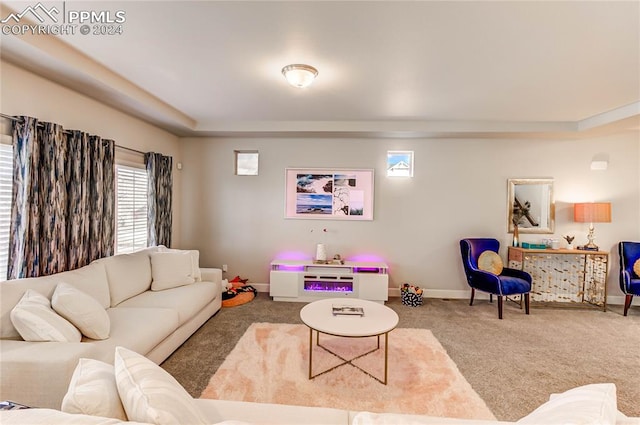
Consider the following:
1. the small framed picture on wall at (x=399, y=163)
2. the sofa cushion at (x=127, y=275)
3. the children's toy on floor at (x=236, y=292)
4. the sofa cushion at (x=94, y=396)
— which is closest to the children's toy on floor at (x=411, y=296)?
the small framed picture on wall at (x=399, y=163)

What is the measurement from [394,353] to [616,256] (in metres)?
4.09

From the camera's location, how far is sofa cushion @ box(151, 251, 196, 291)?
3.27m

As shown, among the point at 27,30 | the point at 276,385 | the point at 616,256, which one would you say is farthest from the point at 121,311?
the point at 616,256

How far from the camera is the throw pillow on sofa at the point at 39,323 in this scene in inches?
74.2

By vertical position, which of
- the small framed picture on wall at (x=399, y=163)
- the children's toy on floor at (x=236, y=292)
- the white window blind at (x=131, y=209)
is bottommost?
the children's toy on floor at (x=236, y=292)

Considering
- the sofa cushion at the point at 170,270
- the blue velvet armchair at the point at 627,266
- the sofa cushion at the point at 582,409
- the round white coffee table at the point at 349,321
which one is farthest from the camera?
the blue velvet armchair at the point at 627,266

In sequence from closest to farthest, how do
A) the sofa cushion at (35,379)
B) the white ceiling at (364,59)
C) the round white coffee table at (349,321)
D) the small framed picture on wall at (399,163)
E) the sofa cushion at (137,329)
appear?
1. the sofa cushion at (35,379)
2. the white ceiling at (364,59)
3. the sofa cushion at (137,329)
4. the round white coffee table at (349,321)
5. the small framed picture on wall at (399,163)

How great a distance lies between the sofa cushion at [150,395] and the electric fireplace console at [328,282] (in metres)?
3.14

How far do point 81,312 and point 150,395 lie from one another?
1.55 m

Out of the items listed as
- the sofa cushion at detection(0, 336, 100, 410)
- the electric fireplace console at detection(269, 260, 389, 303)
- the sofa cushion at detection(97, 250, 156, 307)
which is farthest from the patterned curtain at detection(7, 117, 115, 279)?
the electric fireplace console at detection(269, 260, 389, 303)

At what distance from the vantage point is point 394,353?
279 centimetres

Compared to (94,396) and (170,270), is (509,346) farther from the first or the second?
(170,270)

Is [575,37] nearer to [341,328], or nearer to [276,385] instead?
[341,328]

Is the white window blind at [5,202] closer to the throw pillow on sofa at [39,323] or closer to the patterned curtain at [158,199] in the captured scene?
the throw pillow on sofa at [39,323]
